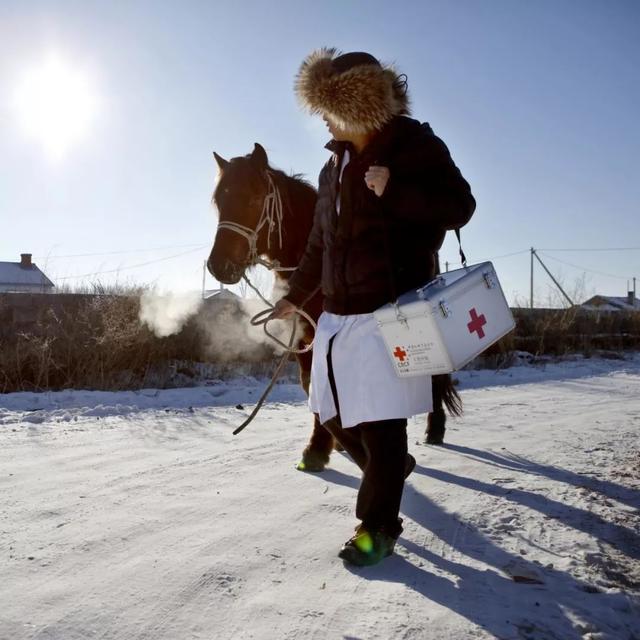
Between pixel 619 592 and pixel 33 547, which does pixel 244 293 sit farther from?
pixel 619 592

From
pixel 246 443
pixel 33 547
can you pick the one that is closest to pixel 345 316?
pixel 33 547

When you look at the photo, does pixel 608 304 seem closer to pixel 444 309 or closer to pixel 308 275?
pixel 308 275

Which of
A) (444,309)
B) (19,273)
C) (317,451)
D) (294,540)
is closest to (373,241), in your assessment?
(444,309)

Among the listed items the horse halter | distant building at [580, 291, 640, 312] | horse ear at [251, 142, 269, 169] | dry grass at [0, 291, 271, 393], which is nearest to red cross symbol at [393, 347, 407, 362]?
the horse halter

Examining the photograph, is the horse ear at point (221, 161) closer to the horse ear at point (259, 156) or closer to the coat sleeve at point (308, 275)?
the horse ear at point (259, 156)

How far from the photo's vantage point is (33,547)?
8.11 feet

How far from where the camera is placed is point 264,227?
427 centimetres

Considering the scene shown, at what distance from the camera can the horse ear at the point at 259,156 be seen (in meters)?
4.38

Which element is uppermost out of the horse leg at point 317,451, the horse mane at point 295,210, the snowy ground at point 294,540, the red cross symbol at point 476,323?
the horse mane at point 295,210

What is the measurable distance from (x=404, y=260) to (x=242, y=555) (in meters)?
1.36

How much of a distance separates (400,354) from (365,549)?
78 centimetres

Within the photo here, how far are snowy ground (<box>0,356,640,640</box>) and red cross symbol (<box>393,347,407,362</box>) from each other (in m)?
0.82

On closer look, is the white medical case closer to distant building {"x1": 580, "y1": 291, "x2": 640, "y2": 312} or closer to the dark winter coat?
the dark winter coat

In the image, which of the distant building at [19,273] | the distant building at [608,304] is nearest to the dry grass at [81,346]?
the distant building at [608,304]
